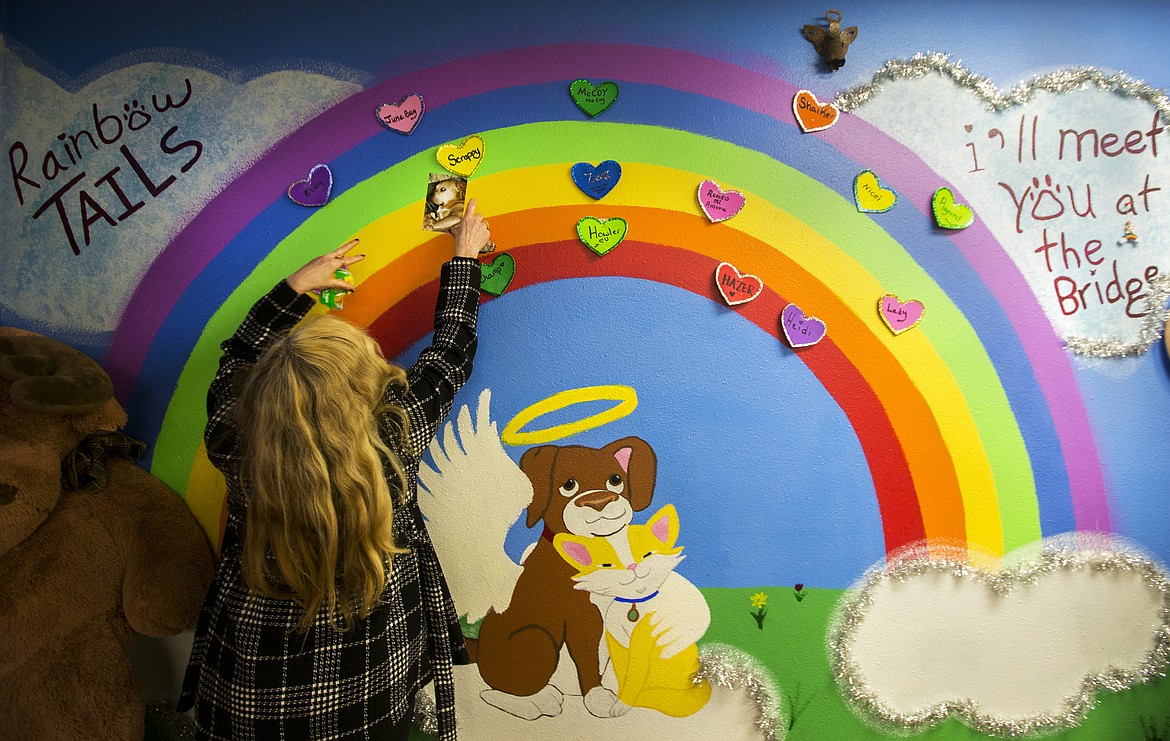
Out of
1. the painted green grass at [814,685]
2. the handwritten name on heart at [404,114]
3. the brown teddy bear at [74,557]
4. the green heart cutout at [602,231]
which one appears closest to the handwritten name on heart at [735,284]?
the green heart cutout at [602,231]

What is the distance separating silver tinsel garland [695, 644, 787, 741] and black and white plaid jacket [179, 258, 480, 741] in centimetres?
66

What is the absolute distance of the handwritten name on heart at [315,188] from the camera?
179cm

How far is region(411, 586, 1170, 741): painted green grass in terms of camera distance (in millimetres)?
1830

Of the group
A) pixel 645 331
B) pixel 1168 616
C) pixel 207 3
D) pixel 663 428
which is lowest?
pixel 1168 616

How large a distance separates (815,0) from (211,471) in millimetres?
2022

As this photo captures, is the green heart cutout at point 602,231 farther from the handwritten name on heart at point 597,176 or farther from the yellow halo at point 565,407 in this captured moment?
the yellow halo at point 565,407

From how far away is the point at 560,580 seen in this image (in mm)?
1808

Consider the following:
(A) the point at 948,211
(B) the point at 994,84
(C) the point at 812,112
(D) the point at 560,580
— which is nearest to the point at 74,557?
(D) the point at 560,580

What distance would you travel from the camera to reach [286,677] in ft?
4.48

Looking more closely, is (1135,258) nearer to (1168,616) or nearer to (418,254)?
(1168,616)

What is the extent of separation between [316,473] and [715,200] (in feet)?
3.84

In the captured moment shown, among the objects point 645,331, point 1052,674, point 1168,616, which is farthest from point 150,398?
point 1168,616

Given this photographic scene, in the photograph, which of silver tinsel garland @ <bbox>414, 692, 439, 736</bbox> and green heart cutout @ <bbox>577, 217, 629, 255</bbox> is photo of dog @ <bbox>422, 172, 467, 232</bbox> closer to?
green heart cutout @ <bbox>577, 217, 629, 255</bbox>

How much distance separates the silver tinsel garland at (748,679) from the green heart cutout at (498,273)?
1.10 m
